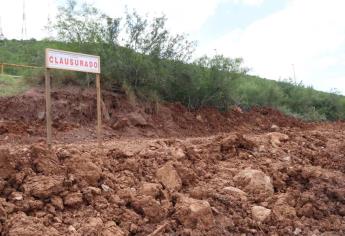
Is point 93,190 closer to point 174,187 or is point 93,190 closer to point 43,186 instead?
point 43,186

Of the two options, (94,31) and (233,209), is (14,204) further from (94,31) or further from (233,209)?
(94,31)

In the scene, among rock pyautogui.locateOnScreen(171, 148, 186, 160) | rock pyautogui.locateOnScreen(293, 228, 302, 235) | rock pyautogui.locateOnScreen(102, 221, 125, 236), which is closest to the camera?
rock pyautogui.locateOnScreen(102, 221, 125, 236)

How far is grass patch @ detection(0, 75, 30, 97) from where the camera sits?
11.1 metres

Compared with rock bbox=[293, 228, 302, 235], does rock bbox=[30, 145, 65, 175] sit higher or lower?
higher

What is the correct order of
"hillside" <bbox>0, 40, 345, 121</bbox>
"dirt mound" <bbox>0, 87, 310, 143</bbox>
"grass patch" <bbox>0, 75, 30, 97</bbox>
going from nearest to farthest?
"dirt mound" <bbox>0, 87, 310, 143</bbox> → "grass patch" <bbox>0, 75, 30, 97</bbox> → "hillside" <bbox>0, 40, 345, 121</bbox>

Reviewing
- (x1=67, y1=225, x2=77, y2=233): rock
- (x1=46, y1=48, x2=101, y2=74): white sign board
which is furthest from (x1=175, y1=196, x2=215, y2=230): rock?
(x1=46, y1=48, x2=101, y2=74): white sign board

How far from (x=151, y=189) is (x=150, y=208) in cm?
32

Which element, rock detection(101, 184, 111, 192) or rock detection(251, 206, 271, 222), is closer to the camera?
rock detection(101, 184, 111, 192)

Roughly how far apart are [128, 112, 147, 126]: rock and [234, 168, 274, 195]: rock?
14.6 feet

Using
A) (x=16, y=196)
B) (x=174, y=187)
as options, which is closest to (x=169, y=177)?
(x=174, y=187)

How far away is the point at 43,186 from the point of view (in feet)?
15.9

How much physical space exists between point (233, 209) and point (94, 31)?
7445 millimetres

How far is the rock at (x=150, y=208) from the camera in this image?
5.14m

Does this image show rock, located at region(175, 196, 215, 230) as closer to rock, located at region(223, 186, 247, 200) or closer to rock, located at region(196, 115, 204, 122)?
rock, located at region(223, 186, 247, 200)
